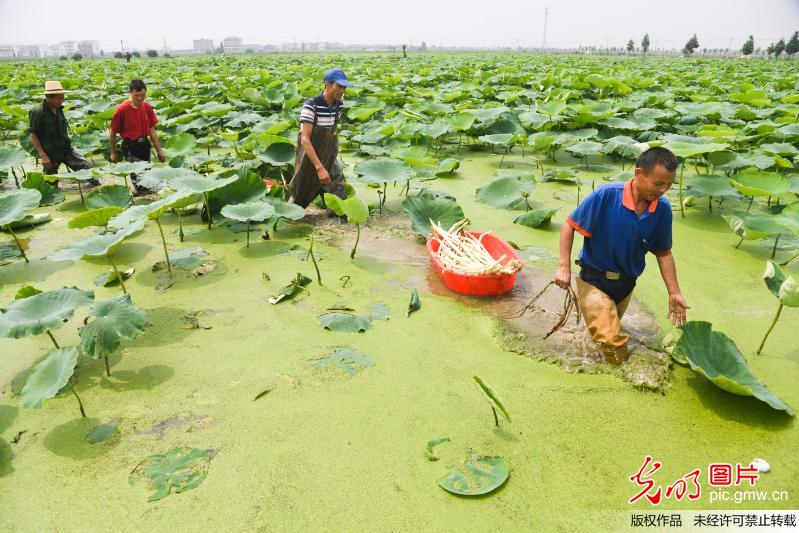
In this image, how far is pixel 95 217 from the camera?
10.2ft

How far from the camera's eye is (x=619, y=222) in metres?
2.17

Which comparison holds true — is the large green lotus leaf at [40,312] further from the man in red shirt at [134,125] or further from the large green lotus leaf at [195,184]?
the man in red shirt at [134,125]

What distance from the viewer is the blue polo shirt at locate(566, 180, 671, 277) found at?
7.06 feet

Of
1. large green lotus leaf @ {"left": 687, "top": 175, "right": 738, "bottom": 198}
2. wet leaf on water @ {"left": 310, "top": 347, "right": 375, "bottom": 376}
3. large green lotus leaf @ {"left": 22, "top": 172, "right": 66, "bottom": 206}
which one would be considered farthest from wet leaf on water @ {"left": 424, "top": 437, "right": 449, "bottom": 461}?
large green lotus leaf @ {"left": 22, "top": 172, "right": 66, "bottom": 206}

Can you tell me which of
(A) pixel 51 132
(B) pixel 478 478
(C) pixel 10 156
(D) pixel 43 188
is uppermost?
(A) pixel 51 132

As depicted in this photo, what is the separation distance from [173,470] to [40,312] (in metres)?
0.96

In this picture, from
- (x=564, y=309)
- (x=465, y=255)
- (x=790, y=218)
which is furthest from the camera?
(x=465, y=255)

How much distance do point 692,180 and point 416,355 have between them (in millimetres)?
3074

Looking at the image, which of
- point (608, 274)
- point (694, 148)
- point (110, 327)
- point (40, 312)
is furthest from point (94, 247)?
point (694, 148)

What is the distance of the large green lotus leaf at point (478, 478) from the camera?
1.68 metres

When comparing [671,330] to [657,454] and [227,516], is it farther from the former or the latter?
[227,516]

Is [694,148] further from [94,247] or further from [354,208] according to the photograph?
[94,247]

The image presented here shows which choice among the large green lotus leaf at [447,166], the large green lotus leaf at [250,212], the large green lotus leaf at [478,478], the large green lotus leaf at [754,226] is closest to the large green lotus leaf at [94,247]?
the large green lotus leaf at [250,212]

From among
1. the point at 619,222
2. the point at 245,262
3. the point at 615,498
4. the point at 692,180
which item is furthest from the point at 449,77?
the point at 615,498
